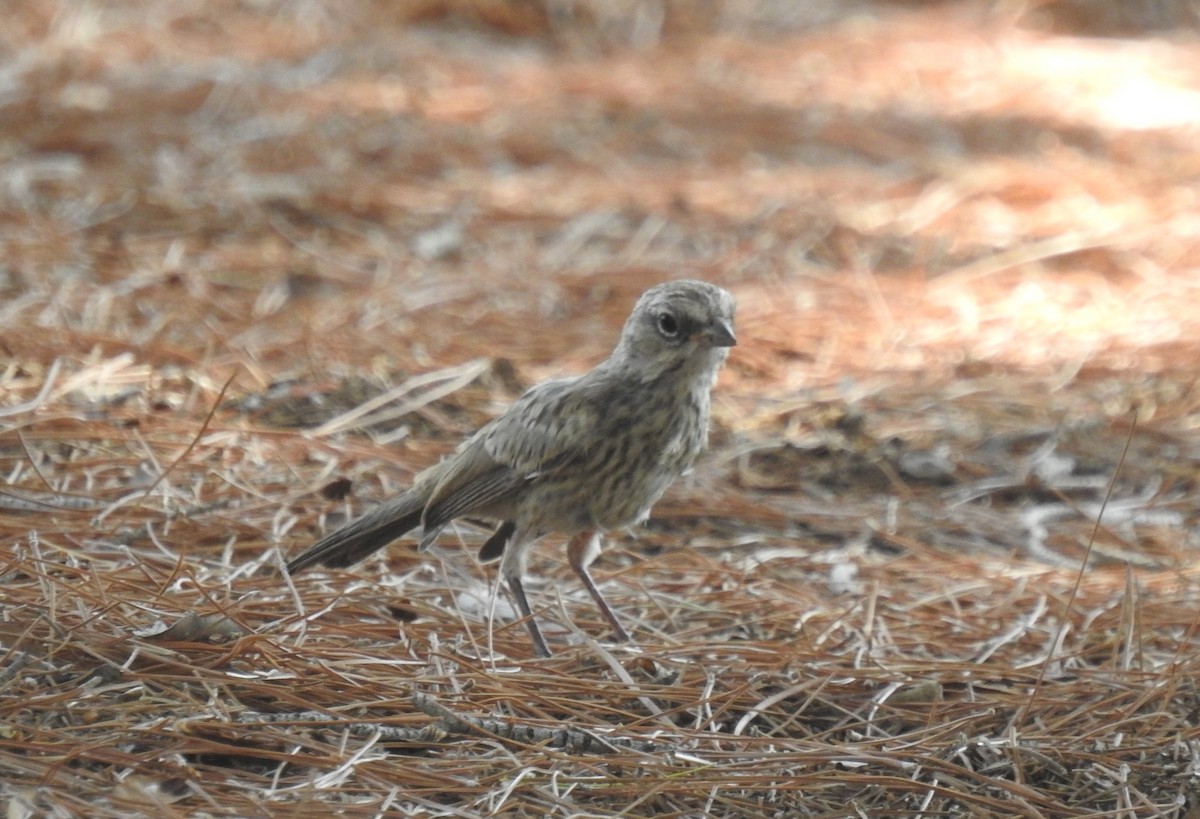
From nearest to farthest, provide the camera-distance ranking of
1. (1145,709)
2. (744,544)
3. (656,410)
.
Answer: (1145,709), (656,410), (744,544)

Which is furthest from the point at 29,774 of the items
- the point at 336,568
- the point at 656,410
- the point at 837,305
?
the point at 837,305

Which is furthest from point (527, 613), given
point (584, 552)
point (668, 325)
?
point (668, 325)

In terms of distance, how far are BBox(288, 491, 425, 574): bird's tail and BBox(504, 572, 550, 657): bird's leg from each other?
33cm

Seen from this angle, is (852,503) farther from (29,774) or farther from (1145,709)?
(29,774)

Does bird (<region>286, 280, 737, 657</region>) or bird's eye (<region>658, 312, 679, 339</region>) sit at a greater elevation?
bird's eye (<region>658, 312, 679, 339</region>)

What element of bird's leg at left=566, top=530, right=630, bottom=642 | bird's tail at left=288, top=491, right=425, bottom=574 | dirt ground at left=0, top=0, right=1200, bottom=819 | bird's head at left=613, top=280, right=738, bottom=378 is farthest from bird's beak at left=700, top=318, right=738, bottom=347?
bird's tail at left=288, top=491, right=425, bottom=574

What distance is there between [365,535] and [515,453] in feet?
1.56

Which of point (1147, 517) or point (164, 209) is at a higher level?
point (164, 209)

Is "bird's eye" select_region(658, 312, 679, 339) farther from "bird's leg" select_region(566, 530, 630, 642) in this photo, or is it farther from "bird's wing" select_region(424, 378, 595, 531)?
"bird's leg" select_region(566, 530, 630, 642)

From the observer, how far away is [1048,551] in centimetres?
511

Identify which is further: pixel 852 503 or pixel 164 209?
pixel 164 209

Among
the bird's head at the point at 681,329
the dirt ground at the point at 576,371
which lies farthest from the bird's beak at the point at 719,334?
the dirt ground at the point at 576,371

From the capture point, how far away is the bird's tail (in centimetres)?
416

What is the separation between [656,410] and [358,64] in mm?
7004
